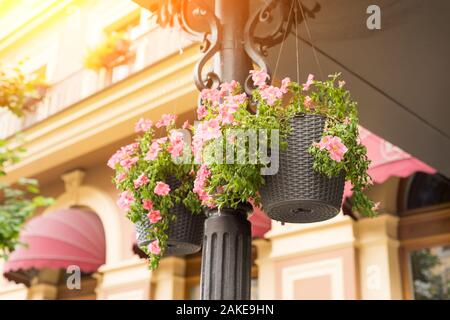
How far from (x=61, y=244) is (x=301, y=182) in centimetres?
838

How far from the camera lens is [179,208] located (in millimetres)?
2479

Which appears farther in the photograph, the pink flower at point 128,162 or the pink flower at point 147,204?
the pink flower at point 128,162

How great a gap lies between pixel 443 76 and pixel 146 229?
8.33ft

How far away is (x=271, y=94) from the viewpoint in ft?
7.61

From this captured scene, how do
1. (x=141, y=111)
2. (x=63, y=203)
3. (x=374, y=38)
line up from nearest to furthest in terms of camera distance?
(x=374, y=38)
(x=141, y=111)
(x=63, y=203)

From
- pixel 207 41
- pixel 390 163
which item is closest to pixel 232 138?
pixel 207 41

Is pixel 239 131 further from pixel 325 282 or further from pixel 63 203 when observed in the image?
pixel 63 203

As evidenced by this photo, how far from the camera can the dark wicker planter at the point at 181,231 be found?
2.46 m

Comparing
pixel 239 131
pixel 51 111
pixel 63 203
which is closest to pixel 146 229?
pixel 239 131

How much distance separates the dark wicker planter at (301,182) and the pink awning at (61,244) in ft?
26.6

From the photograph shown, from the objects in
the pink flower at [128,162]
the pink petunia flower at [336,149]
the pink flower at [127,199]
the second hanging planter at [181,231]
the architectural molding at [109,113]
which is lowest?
the second hanging planter at [181,231]

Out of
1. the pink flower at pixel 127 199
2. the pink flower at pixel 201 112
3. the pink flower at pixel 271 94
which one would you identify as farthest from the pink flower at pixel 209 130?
the pink flower at pixel 127 199

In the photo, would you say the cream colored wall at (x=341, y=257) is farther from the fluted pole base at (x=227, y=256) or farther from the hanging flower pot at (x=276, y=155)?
the fluted pole base at (x=227, y=256)

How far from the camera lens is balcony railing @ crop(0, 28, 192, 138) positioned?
10655 mm
